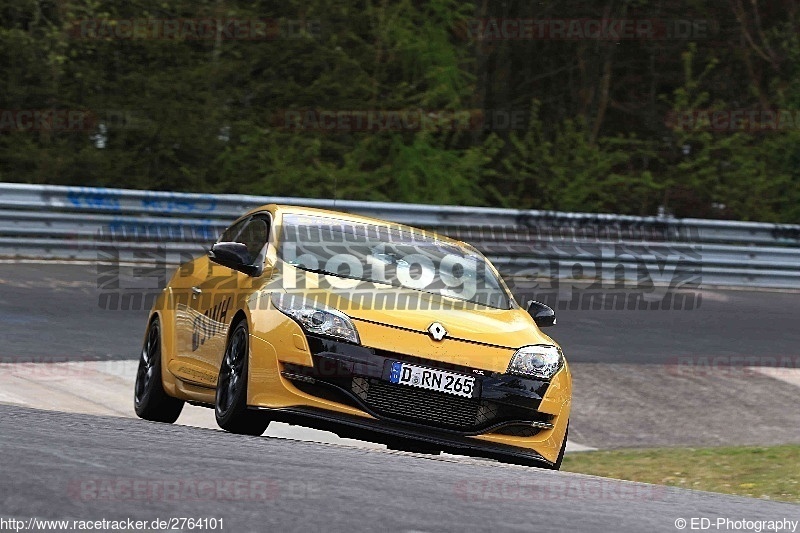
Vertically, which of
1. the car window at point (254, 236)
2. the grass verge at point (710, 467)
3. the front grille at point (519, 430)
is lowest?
the grass verge at point (710, 467)

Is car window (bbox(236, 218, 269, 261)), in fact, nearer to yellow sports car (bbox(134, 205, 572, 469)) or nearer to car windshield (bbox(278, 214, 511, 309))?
yellow sports car (bbox(134, 205, 572, 469))

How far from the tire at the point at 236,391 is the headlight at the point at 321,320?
0.32 m

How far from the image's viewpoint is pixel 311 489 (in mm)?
6238

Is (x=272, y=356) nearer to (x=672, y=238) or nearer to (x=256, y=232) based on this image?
(x=256, y=232)

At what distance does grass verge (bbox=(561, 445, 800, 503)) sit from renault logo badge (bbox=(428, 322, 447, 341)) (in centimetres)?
238

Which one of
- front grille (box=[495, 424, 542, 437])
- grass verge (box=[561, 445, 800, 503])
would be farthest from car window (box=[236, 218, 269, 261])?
grass verge (box=[561, 445, 800, 503])

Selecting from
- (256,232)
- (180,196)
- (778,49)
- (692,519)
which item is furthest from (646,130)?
(692,519)

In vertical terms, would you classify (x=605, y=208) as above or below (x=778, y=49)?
below

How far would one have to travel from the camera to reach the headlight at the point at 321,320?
8469mm

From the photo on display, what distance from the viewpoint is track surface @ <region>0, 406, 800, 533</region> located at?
5.62 meters

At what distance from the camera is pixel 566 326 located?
55.3ft

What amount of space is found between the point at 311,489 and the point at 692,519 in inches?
59.5

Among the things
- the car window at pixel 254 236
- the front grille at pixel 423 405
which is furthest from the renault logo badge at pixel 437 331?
the car window at pixel 254 236

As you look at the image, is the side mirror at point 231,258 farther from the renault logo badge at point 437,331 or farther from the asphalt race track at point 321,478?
the renault logo badge at point 437,331
